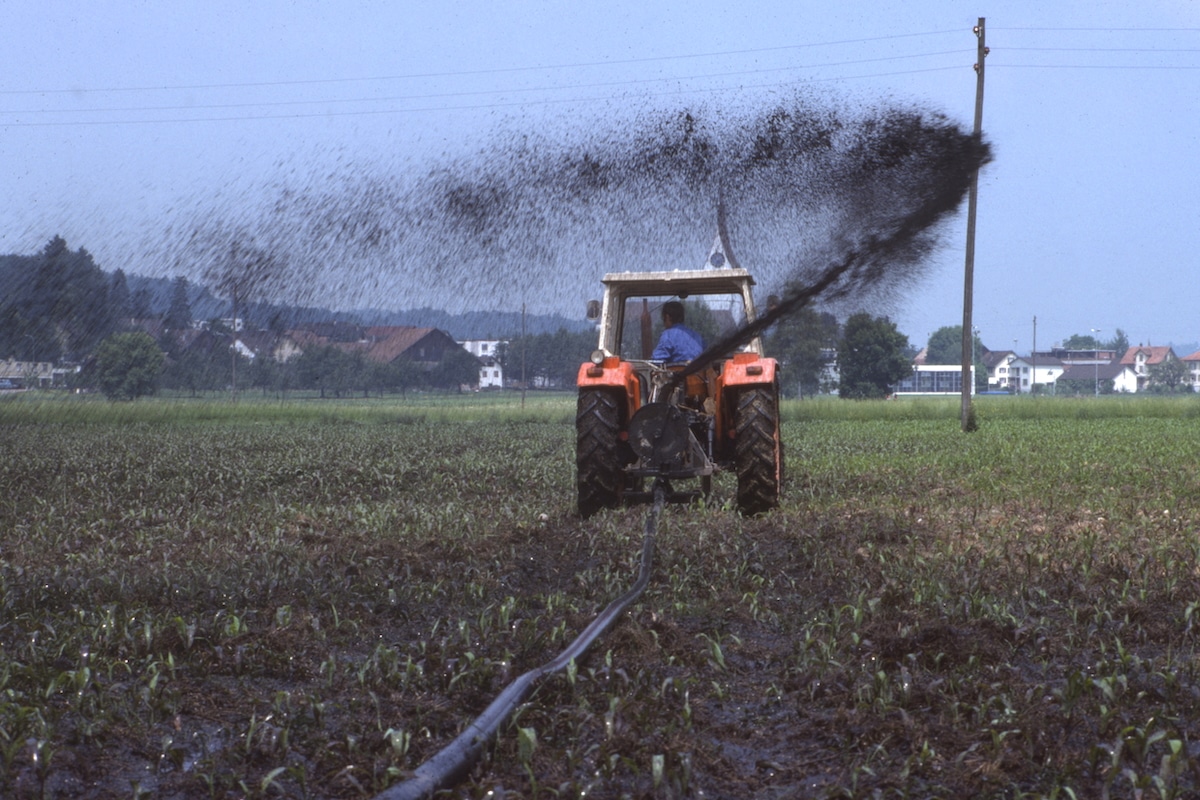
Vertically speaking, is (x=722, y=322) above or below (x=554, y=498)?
above

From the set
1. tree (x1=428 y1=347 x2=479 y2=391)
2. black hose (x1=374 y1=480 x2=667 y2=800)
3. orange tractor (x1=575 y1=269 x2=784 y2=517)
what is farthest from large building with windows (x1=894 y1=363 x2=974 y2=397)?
black hose (x1=374 y1=480 x2=667 y2=800)

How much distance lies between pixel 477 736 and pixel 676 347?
5.78 meters

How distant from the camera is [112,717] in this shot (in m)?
3.63

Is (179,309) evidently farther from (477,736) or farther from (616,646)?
(477,736)

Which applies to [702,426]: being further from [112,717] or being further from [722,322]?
[112,717]

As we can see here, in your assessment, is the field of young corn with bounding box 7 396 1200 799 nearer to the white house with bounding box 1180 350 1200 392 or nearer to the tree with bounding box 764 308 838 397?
the tree with bounding box 764 308 838 397

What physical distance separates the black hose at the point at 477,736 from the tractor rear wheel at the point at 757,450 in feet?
12.7

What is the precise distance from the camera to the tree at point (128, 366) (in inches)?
603

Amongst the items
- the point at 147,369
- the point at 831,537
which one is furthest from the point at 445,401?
the point at 831,537

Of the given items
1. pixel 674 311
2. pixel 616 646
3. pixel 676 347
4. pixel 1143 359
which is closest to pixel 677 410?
pixel 676 347

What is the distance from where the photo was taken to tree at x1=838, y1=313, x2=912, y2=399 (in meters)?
57.7

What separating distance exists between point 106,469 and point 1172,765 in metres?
13.1

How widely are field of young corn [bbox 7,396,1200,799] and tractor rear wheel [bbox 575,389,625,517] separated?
32 centimetres

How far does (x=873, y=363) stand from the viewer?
5956 cm
